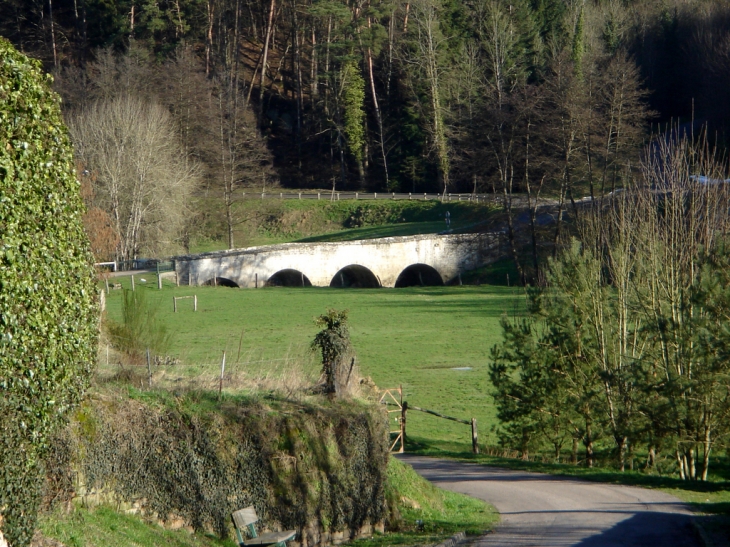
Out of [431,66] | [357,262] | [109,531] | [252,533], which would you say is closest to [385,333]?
[357,262]

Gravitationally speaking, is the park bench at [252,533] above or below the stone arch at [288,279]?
below

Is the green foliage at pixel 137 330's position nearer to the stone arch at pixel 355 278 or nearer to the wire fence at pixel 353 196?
Answer: the stone arch at pixel 355 278

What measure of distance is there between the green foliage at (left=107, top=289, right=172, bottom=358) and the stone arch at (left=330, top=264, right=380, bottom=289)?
32907mm

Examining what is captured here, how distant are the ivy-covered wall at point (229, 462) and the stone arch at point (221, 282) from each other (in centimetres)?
3350

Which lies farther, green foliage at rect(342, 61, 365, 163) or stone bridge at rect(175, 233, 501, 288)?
green foliage at rect(342, 61, 365, 163)

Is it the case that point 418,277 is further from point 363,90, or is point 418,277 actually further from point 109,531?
point 109,531

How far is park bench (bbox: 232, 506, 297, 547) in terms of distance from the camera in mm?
8532

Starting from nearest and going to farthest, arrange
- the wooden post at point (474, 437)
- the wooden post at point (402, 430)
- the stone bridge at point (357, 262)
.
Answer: the wooden post at point (474, 437) → the wooden post at point (402, 430) → the stone bridge at point (357, 262)

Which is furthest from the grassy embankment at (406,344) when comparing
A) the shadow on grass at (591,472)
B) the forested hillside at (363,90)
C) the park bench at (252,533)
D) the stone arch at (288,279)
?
the forested hillside at (363,90)

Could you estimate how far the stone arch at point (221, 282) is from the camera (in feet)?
147

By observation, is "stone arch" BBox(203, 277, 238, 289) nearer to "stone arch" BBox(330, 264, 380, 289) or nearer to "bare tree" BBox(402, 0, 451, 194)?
"stone arch" BBox(330, 264, 380, 289)

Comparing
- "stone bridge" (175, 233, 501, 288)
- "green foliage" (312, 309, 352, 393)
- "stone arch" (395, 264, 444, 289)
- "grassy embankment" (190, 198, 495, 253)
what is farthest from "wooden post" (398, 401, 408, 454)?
"grassy embankment" (190, 198, 495, 253)

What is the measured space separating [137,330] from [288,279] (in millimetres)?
33650

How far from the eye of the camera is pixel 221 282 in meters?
46.4
